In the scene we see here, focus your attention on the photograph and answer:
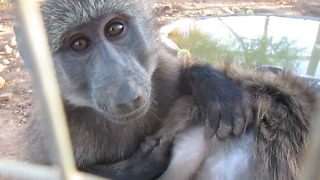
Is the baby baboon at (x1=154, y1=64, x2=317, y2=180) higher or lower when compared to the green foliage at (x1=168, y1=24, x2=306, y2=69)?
higher

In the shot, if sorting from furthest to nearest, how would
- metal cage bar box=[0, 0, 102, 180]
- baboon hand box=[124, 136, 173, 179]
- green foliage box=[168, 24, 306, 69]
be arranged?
green foliage box=[168, 24, 306, 69] → baboon hand box=[124, 136, 173, 179] → metal cage bar box=[0, 0, 102, 180]

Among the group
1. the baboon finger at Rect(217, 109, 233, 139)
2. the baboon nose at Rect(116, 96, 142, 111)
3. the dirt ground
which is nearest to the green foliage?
the dirt ground

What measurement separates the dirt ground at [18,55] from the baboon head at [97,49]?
36cm

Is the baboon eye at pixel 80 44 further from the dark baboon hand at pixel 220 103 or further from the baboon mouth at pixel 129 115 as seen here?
the dark baboon hand at pixel 220 103

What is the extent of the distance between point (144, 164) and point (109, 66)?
1.24ft

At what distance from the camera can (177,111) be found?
1.64 metres

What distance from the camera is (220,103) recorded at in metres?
1.44

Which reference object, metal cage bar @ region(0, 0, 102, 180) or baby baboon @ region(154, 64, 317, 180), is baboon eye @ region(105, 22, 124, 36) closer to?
baby baboon @ region(154, 64, 317, 180)

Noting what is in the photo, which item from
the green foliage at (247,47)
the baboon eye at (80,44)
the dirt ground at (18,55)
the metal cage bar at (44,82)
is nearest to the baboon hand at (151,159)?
the baboon eye at (80,44)

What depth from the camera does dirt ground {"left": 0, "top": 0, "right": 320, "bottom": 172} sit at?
289 centimetres

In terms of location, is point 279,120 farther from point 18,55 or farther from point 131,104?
point 18,55

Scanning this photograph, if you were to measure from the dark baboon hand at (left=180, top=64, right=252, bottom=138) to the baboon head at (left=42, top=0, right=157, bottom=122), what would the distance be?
0.20 meters

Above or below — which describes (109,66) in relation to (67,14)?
below

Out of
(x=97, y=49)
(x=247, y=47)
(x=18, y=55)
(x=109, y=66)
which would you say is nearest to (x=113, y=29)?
(x=97, y=49)
